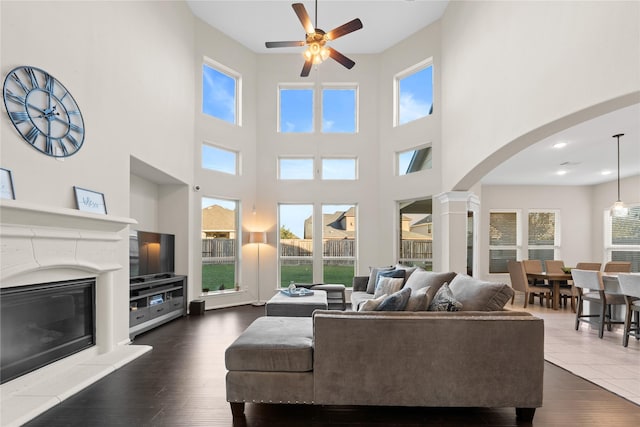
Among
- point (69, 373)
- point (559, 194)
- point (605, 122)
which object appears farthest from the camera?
point (559, 194)

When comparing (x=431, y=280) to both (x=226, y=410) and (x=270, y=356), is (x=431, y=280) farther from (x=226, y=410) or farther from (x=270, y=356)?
(x=226, y=410)

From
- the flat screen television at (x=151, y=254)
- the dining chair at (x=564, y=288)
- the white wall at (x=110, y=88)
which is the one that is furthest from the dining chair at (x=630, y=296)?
the flat screen television at (x=151, y=254)

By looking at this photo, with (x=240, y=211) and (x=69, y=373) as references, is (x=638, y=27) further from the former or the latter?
(x=240, y=211)

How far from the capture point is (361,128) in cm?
768

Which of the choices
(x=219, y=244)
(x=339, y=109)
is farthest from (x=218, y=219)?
(x=339, y=109)

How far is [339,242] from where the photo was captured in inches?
305

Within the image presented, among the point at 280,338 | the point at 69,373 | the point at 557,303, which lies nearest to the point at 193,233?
the point at 69,373

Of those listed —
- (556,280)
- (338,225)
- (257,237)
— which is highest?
(338,225)

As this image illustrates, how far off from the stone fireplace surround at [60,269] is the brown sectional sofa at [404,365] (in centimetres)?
163

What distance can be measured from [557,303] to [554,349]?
311cm

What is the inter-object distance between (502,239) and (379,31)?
6.18 meters

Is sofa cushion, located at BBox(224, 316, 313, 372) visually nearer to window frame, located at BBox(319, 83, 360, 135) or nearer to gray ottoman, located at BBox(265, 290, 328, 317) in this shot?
gray ottoman, located at BBox(265, 290, 328, 317)

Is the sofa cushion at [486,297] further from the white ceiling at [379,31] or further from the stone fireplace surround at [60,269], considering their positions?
the white ceiling at [379,31]

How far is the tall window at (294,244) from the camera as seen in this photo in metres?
7.74
